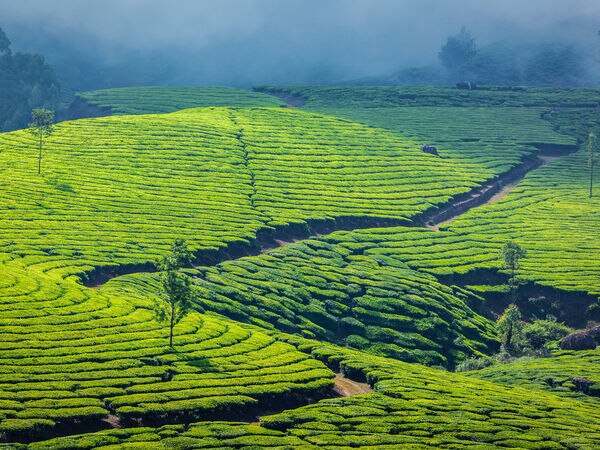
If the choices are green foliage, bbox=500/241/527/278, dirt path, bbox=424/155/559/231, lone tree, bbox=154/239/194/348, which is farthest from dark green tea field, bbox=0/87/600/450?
green foliage, bbox=500/241/527/278

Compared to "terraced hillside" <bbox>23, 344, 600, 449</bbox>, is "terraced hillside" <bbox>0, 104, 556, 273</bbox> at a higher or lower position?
higher

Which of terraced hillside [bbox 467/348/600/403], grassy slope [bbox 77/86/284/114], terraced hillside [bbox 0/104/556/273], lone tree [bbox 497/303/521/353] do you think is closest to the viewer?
terraced hillside [bbox 467/348/600/403]

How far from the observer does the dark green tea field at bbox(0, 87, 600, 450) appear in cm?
5669

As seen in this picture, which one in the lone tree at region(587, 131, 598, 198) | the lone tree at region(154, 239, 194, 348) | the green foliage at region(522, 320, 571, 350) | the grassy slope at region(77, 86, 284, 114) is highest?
the grassy slope at region(77, 86, 284, 114)

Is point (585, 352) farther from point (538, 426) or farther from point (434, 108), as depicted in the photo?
point (434, 108)

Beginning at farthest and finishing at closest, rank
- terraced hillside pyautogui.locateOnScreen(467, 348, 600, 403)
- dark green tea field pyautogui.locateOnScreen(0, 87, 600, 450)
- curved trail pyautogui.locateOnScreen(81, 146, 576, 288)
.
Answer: curved trail pyautogui.locateOnScreen(81, 146, 576, 288) < terraced hillside pyautogui.locateOnScreen(467, 348, 600, 403) < dark green tea field pyautogui.locateOnScreen(0, 87, 600, 450)

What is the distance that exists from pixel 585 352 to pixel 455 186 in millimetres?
45966

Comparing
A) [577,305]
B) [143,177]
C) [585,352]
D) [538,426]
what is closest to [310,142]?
[143,177]

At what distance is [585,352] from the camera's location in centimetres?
8025

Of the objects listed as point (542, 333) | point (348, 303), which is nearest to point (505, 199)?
point (542, 333)

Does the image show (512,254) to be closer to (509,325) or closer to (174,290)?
(509,325)

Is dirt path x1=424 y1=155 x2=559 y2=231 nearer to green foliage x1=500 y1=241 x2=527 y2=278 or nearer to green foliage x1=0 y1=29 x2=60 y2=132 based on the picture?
green foliage x1=500 y1=241 x2=527 y2=278

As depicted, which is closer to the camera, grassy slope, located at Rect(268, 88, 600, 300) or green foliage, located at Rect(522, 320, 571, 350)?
green foliage, located at Rect(522, 320, 571, 350)

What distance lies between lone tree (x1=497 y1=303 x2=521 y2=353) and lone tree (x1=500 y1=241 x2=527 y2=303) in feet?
24.8
